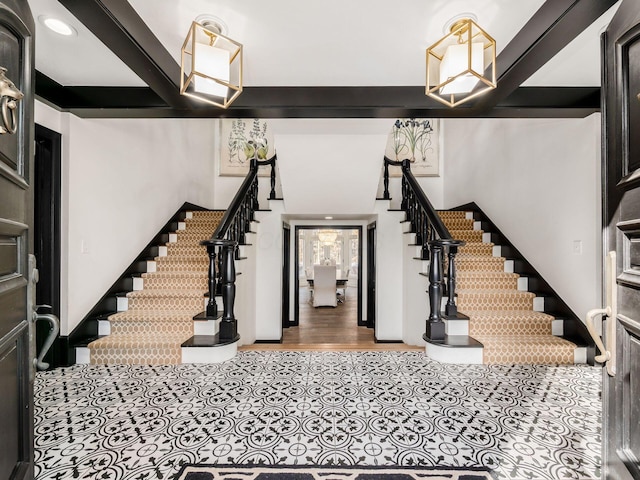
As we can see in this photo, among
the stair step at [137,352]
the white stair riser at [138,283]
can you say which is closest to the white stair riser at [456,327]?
the stair step at [137,352]

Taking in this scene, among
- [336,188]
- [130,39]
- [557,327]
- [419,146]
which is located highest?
[419,146]

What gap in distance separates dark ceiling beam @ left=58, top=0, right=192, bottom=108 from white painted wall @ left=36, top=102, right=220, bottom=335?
40.2 inches

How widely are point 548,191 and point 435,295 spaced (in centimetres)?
177

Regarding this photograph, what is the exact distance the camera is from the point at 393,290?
5191 millimetres

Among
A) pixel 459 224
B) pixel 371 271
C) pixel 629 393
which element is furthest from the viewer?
pixel 371 271

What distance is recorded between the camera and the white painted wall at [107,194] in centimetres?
271

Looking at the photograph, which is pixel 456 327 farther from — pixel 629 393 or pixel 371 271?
pixel 371 271

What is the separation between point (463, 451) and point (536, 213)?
119 inches

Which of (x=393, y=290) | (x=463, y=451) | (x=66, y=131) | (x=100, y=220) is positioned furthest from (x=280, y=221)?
(x=463, y=451)

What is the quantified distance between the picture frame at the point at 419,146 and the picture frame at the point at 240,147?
237 cm

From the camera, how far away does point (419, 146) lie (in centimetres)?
590

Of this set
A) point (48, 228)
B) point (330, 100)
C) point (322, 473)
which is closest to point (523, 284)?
point (330, 100)

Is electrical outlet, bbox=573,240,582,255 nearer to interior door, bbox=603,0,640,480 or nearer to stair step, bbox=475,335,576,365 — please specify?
stair step, bbox=475,335,576,365

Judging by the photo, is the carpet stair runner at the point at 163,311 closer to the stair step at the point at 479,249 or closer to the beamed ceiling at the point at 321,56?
the beamed ceiling at the point at 321,56
